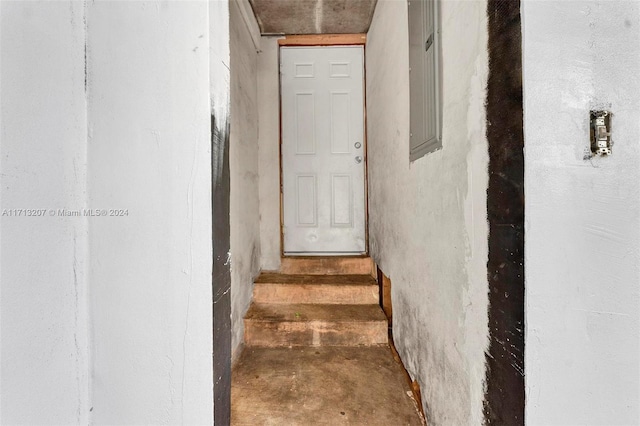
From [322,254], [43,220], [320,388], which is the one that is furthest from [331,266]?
[43,220]

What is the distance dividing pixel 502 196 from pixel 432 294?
0.67 m

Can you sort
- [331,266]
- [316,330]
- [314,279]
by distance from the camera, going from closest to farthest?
[316,330], [314,279], [331,266]

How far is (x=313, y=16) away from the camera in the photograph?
8.60 ft

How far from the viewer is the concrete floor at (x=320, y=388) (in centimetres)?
146

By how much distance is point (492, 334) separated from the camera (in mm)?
832

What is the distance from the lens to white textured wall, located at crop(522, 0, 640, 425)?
0.66 meters

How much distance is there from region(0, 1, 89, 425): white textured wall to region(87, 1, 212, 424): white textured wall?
34 millimetres

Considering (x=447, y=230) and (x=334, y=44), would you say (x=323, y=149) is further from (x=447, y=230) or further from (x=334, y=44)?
(x=447, y=230)

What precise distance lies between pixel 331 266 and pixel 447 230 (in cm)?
171

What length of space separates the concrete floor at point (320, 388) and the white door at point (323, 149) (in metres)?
1.17

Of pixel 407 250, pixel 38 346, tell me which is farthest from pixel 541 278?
pixel 38 346

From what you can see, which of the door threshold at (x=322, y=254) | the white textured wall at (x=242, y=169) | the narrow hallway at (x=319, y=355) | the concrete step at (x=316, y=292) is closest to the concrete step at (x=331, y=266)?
the narrow hallway at (x=319, y=355)

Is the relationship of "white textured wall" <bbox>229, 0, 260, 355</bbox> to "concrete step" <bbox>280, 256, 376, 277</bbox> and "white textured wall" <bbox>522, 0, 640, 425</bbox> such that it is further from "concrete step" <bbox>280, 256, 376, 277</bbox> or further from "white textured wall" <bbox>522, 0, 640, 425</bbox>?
"white textured wall" <bbox>522, 0, 640, 425</bbox>

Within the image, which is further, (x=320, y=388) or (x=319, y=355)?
(x=319, y=355)
